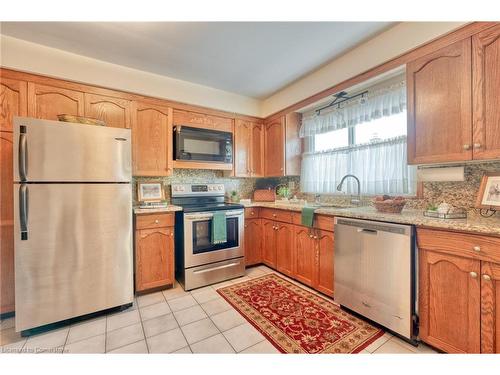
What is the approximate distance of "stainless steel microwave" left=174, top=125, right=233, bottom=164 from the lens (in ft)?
9.09

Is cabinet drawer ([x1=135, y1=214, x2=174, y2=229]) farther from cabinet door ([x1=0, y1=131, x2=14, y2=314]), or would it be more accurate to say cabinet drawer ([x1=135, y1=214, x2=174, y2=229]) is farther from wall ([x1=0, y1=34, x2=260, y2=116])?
wall ([x1=0, y1=34, x2=260, y2=116])

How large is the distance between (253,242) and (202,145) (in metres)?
1.55

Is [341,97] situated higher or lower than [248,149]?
higher

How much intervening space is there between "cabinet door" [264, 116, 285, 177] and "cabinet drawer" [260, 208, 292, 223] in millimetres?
646

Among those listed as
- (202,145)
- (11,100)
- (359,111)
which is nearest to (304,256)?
(359,111)

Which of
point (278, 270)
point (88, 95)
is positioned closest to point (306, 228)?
point (278, 270)

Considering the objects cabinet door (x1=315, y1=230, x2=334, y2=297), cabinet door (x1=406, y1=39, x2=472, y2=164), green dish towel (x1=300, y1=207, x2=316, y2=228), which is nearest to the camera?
cabinet door (x1=406, y1=39, x2=472, y2=164)

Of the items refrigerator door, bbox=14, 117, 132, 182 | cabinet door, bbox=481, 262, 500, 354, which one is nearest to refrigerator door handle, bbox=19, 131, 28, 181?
refrigerator door, bbox=14, 117, 132, 182

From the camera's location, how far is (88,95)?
2.29 metres

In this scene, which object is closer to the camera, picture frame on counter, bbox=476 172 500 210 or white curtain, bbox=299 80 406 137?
picture frame on counter, bbox=476 172 500 210

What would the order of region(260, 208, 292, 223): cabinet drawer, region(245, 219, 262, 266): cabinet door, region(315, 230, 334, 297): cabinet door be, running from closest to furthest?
1. region(315, 230, 334, 297): cabinet door
2. region(260, 208, 292, 223): cabinet drawer
3. region(245, 219, 262, 266): cabinet door

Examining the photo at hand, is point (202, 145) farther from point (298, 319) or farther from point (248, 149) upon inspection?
point (298, 319)

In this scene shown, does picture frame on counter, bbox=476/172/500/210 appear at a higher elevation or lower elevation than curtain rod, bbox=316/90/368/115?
lower

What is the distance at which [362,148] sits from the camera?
2553 mm
